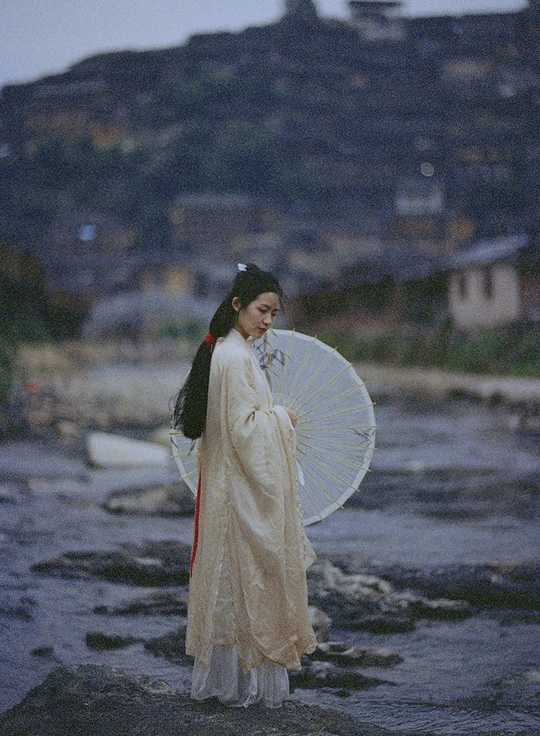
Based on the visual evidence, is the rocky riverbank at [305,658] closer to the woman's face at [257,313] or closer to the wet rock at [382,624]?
the wet rock at [382,624]

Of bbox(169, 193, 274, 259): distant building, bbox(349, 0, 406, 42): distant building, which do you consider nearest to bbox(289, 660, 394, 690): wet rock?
bbox(169, 193, 274, 259): distant building

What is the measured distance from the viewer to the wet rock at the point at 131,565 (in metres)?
3.97

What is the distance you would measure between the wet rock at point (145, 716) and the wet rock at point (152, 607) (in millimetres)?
950

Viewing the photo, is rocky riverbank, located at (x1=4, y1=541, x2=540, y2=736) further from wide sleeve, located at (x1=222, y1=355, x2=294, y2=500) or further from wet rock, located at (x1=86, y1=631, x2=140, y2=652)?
wide sleeve, located at (x1=222, y1=355, x2=294, y2=500)

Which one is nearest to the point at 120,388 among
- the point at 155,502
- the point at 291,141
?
the point at 155,502

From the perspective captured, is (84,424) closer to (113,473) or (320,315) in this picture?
(113,473)

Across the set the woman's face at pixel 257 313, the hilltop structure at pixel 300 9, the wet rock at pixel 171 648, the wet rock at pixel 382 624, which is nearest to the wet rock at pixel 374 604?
the wet rock at pixel 382 624

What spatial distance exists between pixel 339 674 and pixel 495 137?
2990 centimetres

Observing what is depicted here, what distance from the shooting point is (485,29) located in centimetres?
3341

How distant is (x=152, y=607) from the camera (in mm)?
3510

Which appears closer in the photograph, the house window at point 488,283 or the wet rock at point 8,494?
the wet rock at point 8,494

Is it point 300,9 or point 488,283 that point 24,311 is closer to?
point 488,283

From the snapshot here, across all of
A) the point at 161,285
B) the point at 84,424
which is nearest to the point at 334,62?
the point at 161,285

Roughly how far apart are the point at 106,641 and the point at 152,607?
0.41 metres
